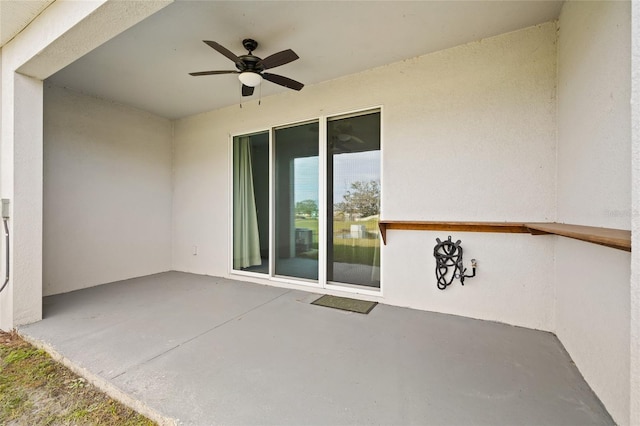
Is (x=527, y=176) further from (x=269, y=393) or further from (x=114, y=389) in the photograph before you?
(x=114, y=389)

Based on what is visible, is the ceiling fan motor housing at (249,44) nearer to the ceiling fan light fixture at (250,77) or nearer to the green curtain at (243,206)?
the ceiling fan light fixture at (250,77)

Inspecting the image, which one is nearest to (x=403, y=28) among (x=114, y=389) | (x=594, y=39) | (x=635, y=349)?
(x=594, y=39)

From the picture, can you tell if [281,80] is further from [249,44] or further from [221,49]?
[221,49]

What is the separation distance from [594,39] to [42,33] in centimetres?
390

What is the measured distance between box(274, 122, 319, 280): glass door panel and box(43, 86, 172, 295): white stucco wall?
7.44 ft

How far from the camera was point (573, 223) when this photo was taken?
182 centimetres

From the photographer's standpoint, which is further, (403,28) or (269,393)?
(403,28)

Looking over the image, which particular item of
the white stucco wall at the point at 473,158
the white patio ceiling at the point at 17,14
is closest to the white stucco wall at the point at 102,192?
the white patio ceiling at the point at 17,14

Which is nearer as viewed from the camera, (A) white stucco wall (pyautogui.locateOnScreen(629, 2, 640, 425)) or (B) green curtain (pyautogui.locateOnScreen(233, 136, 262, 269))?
(A) white stucco wall (pyautogui.locateOnScreen(629, 2, 640, 425))

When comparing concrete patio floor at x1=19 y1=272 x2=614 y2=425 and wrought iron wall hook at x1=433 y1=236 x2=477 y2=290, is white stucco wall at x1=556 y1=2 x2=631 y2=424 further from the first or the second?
wrought iron wall hook at x1=433 y1=236 x2=477 y2=290

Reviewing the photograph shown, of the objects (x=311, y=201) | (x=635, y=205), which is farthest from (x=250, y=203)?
(x=635, y=205)

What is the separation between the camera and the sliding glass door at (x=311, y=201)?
120 inches

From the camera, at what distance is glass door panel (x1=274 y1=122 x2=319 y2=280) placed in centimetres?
337

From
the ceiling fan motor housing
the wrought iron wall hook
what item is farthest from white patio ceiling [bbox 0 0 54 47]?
the wrought iron wall hook
